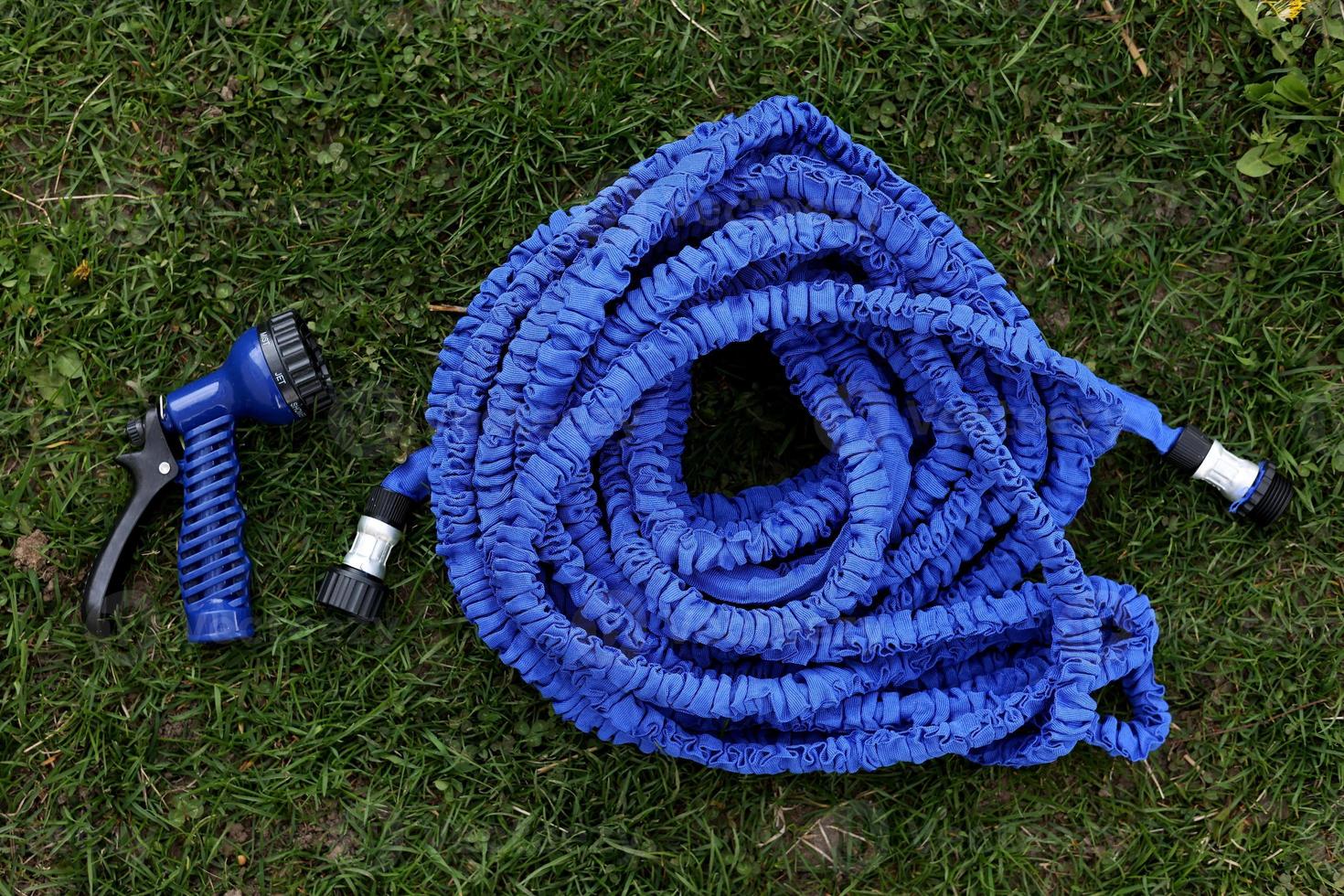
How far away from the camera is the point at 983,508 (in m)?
1.41

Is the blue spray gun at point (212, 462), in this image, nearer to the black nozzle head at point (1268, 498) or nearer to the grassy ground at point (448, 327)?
the grassy ground at point (448, 327)

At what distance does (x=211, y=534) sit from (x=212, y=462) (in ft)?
0.36

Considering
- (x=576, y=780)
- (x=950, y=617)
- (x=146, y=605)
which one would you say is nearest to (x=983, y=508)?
(x=950, y=617)

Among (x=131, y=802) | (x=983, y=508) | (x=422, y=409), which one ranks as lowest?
(x=131, y=802)

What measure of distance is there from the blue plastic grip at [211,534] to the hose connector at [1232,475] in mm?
1459

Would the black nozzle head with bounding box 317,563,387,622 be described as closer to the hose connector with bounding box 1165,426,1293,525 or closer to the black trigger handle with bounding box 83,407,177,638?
the black trigger handle with bounding box 83,407,177,638

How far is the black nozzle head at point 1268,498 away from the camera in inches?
60.6

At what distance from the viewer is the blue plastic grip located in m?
1.45

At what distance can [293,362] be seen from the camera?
1.42 m

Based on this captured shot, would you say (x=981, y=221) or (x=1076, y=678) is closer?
(x=1076, y=678)

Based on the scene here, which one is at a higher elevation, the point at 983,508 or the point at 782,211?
the point at 782,211

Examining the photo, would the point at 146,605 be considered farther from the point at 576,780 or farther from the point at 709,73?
the point at 709,73

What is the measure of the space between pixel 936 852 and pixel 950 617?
1.43ft

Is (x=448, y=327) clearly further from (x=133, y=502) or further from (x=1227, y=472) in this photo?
(x=1227, y=472)
